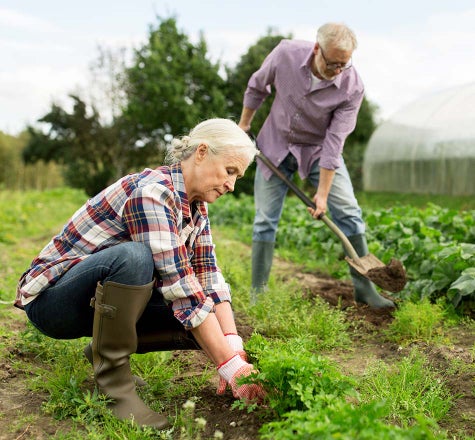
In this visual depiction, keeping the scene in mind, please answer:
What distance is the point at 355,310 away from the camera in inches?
143

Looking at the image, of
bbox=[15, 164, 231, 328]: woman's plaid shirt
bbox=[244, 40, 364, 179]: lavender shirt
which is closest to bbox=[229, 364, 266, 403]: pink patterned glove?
bbox=[15, 164, 231, 328]: woman's plaid shirt

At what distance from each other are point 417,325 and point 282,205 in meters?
1.15

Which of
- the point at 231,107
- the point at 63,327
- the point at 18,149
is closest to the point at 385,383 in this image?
the point at 63,327

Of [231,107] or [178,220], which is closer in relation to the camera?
[178,220]

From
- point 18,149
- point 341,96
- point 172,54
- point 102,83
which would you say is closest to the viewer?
point 341,96

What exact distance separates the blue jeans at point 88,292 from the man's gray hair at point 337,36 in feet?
5.66

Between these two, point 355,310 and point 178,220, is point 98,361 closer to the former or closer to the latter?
point 178,220

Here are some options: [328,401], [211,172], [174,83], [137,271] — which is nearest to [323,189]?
[211,172]

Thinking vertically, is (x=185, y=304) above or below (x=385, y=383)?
above

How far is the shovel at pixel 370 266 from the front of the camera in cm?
362

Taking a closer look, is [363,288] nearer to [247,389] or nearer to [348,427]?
[247,389]

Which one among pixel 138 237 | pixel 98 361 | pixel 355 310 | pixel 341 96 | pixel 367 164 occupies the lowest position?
pixel 367 164

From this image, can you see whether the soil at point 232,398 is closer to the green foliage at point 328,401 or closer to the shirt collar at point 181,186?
the green foliage at point 328,401

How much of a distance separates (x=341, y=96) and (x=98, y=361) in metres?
2.20
